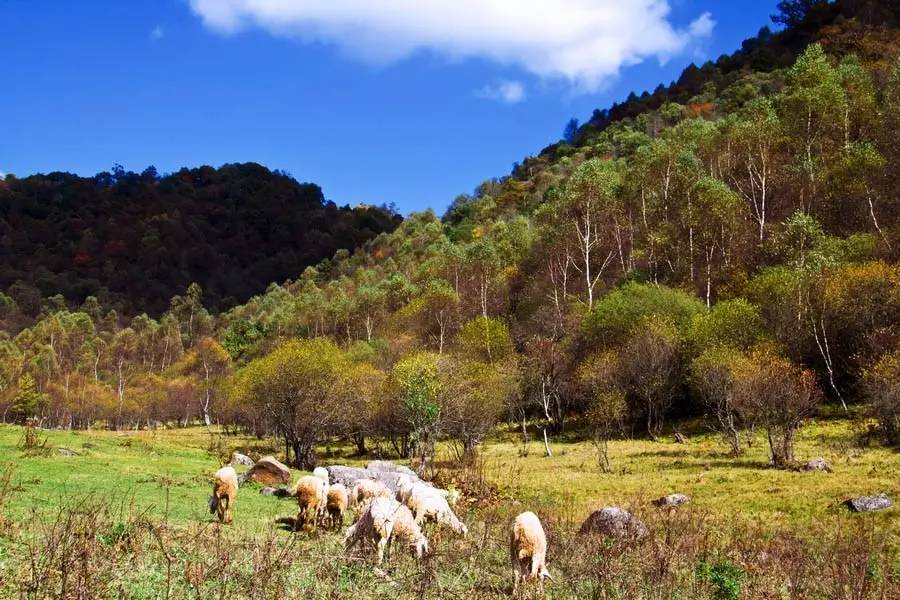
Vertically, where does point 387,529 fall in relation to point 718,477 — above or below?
above

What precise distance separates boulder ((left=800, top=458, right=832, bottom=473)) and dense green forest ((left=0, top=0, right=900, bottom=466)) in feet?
4.87

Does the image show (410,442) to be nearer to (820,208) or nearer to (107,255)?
(820,208)

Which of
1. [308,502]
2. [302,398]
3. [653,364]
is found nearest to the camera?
[308,502]

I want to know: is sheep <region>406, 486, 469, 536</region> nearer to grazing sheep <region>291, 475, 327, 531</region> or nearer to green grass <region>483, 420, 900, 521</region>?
grazing sheep <region>291, 475, 327, 531</region>

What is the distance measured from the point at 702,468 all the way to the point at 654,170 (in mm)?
45156

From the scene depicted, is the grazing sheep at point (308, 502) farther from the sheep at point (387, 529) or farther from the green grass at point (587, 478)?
the sheep at point (387, 529)

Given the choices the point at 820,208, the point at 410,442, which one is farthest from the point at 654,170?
the point at 410,442

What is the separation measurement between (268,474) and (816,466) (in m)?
24.4

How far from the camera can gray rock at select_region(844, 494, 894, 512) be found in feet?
67.6

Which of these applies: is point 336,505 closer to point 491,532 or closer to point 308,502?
point 308,502

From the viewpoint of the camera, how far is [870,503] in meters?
20.8

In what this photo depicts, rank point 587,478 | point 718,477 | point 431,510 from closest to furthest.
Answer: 1. point 431,510
2. point 718,477
3. point 587,478

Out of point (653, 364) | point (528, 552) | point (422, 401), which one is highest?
point (653, 364)

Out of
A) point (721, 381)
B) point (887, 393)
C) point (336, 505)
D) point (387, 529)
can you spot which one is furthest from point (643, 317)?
point (387, 529)
